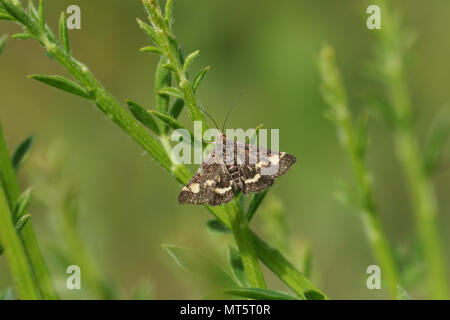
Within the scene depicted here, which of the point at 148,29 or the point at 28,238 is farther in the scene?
the point at 28,238

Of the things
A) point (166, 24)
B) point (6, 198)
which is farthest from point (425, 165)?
point (6, 198)

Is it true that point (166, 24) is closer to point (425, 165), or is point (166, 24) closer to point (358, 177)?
point (358, 177)

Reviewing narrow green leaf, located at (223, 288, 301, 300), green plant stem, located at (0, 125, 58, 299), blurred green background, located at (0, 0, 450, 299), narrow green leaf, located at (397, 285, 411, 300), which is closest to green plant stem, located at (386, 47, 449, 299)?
narrow green leaf, located at (397, 285, 411, 300)

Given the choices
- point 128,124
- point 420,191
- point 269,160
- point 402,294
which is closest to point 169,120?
point 128,124

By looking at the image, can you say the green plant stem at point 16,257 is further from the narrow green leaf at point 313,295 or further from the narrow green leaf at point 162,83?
the narrow green leaf at point 313,295

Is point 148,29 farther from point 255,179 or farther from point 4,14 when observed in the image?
point 255,179
